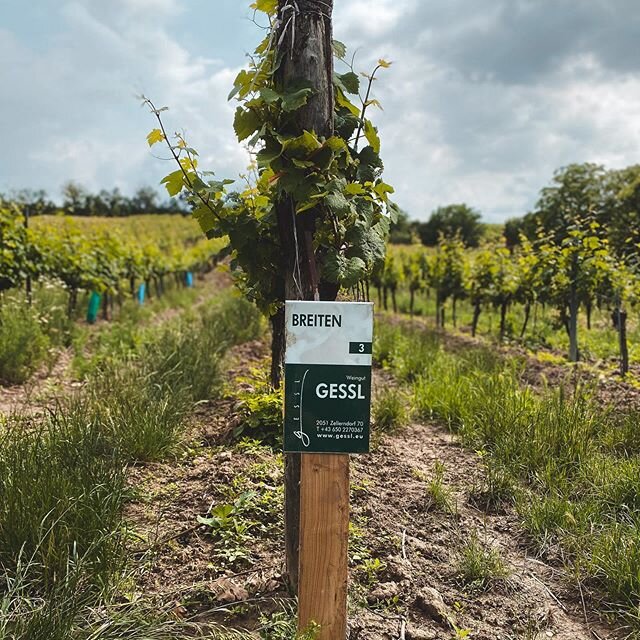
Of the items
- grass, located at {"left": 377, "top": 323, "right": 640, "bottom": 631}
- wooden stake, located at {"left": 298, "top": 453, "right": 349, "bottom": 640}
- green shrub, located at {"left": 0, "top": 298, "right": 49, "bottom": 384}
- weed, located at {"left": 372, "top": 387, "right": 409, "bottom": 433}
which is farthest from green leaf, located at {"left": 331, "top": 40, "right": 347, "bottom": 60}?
green shrub, located at {"left": 0, "top": 298, "right": 49, "bottom": 384}

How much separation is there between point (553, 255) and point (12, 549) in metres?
8.57

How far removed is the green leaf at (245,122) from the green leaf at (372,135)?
495 millimetres

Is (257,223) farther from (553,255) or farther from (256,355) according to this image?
(553,255)

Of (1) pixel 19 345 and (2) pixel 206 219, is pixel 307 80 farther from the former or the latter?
(1) pixel 19 345

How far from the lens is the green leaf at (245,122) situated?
2.39 metres

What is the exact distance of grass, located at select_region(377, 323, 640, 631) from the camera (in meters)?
2.82

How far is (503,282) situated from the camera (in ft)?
36.7

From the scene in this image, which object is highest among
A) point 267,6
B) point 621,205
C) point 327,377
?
point 621,205

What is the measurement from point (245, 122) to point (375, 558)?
230 cm

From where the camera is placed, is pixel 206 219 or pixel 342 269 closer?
pixel 342 269

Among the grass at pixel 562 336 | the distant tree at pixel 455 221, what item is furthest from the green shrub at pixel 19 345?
the distant tree at pixel 455 221

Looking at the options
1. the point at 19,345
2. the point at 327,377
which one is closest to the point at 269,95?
the point at 327,377

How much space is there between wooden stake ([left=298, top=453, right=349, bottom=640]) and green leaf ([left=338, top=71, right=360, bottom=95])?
161 centimetres

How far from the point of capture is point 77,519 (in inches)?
101
